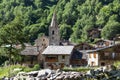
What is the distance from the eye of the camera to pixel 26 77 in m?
43.6

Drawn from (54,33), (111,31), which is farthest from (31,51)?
(111,31)

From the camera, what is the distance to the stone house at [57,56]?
80688 mm

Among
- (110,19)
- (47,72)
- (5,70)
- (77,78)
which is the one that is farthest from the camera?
(110,19)

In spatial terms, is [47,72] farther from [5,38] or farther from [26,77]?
[5,38]

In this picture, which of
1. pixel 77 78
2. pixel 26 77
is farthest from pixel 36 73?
pixel 77 78

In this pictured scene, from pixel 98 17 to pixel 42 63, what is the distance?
96.1m

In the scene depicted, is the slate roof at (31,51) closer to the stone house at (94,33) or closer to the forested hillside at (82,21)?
the forested hillside at (82,21)

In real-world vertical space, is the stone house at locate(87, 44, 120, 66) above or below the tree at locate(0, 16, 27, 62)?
below

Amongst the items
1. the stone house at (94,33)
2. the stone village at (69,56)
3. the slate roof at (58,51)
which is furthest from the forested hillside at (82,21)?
the slate roof at (58,51)

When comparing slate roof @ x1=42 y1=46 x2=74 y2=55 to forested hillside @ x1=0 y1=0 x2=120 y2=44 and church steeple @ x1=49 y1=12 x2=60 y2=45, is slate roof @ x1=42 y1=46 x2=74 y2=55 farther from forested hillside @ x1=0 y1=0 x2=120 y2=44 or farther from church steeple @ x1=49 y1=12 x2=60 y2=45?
forested hillside @ x1=0 y1=0 x2=120 y2=44

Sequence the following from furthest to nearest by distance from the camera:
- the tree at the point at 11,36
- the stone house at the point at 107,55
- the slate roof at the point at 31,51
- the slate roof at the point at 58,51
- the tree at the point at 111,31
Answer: the tree at the point at 111,31
the slate roof at the point at 31,51
the slate roof at the point at 58,51
the stone house at the point at 107,55
the tree at the point at 11,36

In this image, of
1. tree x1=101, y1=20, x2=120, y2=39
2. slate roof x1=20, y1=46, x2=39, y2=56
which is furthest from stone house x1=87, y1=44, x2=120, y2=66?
tree x1=101, y1=20, x2=120, y2=39

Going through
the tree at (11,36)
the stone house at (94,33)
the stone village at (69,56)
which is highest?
the tree at (11,36)

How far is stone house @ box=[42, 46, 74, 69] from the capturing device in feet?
265
